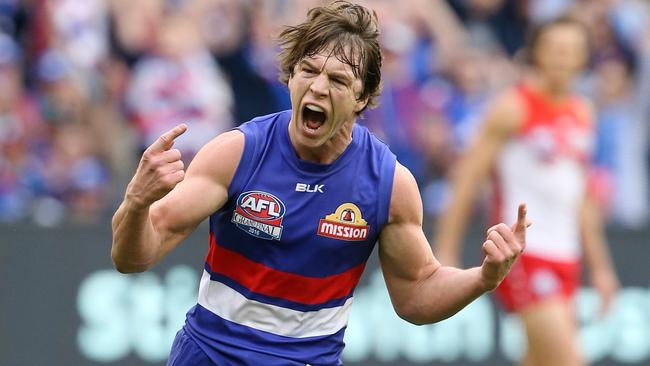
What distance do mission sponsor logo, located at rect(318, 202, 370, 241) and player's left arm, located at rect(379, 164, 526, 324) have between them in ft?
0.44

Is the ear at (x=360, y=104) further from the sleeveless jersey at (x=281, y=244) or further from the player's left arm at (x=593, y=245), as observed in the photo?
the player's left arm at (x=593, y=245)

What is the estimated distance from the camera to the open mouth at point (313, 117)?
4.98 meters

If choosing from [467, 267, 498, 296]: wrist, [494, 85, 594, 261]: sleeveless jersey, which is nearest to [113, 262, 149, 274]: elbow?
[467, 267, 498, 296]: wrist

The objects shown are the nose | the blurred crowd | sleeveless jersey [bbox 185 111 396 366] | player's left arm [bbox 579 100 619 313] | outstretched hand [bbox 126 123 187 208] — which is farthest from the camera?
the blurred crowd

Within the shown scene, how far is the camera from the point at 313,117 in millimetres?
5043

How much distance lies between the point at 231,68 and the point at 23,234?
2310 millimetres

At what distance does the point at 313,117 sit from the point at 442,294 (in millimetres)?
889

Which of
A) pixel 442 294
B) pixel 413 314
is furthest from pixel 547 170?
pixel 442 294

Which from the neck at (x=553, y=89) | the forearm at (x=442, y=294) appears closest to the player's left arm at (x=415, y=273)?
the forearm at (x=442, y=294)

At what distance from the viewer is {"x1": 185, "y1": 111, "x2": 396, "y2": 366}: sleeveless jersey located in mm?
5102

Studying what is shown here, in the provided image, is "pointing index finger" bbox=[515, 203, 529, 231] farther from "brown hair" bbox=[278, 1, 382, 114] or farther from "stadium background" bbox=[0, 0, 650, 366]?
"stadium background" bbox=[0, 0, 650, 366]

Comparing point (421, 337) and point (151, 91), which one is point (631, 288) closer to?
point (421, 337)

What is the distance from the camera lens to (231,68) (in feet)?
35.8

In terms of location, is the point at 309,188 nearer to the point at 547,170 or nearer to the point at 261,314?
the point at 261,314
